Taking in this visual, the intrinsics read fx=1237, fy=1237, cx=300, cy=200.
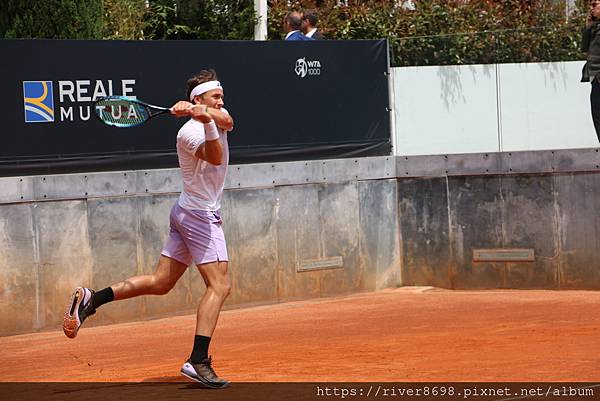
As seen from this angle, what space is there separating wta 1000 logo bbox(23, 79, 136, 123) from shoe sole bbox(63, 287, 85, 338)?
11.8 feet

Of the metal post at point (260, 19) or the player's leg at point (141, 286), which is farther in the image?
the metal post at point (260, 19)

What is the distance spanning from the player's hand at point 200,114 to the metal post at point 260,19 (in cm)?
944

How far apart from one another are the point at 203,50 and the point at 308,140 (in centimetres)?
163

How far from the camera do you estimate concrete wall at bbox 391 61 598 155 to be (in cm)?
1412

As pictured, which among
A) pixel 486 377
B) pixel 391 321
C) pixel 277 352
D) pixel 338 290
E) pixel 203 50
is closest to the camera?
pixel 486 377

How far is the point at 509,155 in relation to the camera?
46.2 feet

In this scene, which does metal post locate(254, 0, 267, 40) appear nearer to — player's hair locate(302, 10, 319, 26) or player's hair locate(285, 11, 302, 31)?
player's hair locate(302, 10, 319, 26)

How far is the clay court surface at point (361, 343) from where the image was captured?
8.59 metres

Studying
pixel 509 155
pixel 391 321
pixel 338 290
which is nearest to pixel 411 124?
pixel 509 155

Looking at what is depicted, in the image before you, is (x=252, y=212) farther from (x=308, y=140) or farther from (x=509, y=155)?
(x=509, y=155)

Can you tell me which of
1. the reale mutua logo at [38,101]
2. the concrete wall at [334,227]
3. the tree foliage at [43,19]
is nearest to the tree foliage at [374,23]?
the tree foliage at [43,19]

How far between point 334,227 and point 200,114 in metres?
6.10

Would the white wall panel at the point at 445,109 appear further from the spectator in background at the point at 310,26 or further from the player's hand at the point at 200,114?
the player's hand at the point at 200,114

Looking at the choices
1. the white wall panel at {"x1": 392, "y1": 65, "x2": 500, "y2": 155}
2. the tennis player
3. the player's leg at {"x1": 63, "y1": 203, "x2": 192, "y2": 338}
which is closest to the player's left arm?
the tennis player
